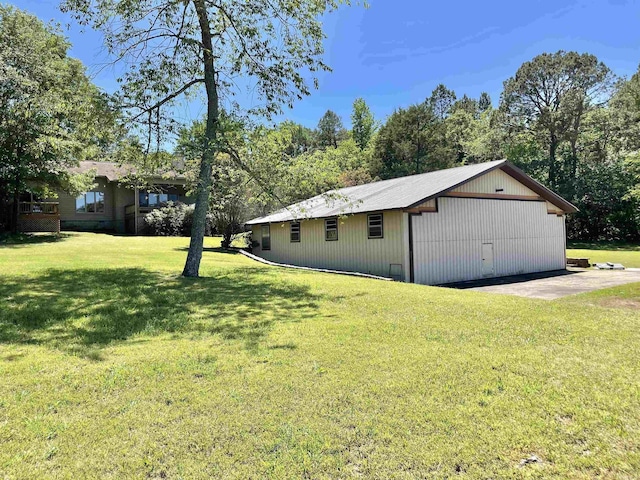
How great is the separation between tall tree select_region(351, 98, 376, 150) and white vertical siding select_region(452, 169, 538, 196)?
40.1 metres

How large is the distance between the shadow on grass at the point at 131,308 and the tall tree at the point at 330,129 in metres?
52.2

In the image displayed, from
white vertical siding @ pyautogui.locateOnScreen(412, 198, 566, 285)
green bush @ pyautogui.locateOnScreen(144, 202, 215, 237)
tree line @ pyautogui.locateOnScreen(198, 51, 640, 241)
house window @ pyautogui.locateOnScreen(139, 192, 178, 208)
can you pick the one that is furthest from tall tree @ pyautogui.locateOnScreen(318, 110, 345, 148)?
white vertical siding @ pyautogui.locateOnScreen(412, 198, 566, 285)

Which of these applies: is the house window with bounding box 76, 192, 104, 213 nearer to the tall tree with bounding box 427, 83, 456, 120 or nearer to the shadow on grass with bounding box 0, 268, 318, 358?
the shadow on grass with bounding box 0, 268, 318, 358

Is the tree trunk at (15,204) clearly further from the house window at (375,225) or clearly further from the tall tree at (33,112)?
the house window at (375,225)

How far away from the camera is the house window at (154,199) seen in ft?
98.2

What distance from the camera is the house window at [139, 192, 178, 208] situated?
29.9 meters

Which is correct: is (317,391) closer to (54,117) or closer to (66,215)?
(54,117)

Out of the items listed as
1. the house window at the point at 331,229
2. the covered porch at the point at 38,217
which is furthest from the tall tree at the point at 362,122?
the house window at the point at 331,229

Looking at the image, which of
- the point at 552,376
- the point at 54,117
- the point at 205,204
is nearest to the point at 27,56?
the point at 54,117

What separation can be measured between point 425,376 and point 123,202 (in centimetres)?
3078

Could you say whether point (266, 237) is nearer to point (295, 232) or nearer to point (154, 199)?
point (295, 232)

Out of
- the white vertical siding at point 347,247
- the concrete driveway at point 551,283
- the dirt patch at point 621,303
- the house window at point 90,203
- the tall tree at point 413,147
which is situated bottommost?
the concrete driveway at point 551,283

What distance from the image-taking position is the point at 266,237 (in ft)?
72.7

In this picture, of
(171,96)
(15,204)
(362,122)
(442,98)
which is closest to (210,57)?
(171,96)
